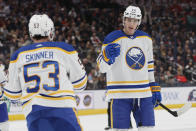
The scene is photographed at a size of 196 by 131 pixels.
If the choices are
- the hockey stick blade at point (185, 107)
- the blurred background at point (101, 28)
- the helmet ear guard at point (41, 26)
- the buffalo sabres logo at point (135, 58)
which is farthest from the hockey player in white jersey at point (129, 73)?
the blurred background at point (101, 28)

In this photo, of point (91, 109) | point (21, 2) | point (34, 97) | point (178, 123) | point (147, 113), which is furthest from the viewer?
point (21, 2)

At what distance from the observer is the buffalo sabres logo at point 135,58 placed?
3.15 meters

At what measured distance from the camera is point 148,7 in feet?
43.6

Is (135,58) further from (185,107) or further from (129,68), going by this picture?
(185,107)

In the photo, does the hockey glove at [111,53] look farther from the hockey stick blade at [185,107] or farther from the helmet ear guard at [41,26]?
the hockey stick blade at [185,107]

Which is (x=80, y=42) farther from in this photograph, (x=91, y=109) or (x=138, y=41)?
(x=138, y=41)

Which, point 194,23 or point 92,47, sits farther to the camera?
point 194,23

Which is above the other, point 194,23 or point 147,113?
point 194,23

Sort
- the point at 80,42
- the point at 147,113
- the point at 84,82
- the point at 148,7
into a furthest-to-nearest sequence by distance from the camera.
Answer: the point at 148,7
the point at 80,42
the point at 147,113
the point at 84,82

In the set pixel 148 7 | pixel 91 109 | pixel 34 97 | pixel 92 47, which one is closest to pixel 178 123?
pixel 91 109

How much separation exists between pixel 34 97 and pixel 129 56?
131 centimetres

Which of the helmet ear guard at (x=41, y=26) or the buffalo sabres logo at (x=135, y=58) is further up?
the helmet ear guard at (x=41, y=26)

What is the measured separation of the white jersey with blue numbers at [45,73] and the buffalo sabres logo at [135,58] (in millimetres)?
1077

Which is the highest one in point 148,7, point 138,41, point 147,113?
point 148,7
